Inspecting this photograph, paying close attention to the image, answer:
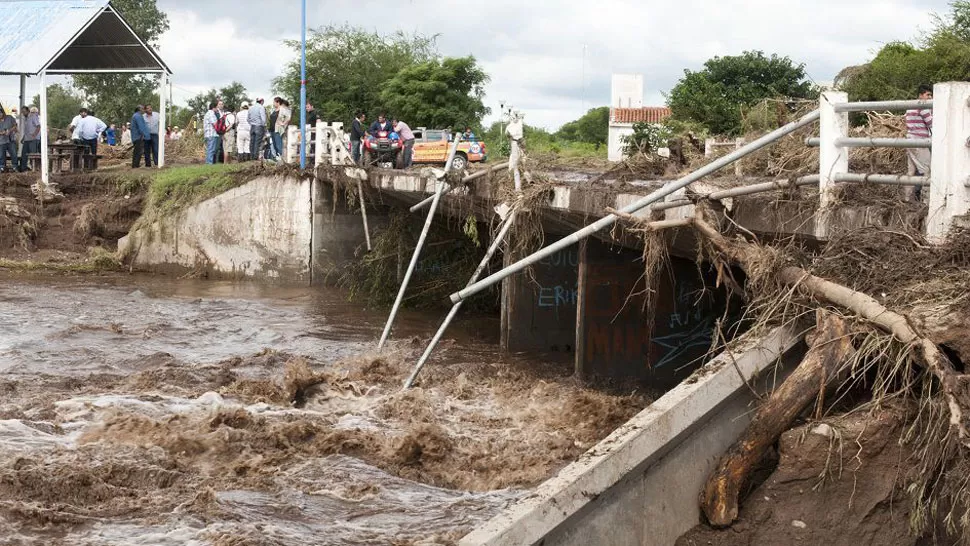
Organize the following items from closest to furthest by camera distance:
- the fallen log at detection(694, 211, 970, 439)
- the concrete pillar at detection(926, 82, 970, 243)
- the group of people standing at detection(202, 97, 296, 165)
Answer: the fallen log at detection(694, 211, 970, 439), the concrete pillar at detection(926, 82, 970, 243), the group of people standing at detection(202, 97, 296, 165)

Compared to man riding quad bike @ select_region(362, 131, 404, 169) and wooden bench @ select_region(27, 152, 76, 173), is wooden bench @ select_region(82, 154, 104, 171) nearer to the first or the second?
wooden bench @ select_region(27, 152, 76, 173)

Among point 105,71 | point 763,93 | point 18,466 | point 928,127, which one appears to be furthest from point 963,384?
point 763,93

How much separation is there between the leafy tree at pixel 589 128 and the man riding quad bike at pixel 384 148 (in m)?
33.2

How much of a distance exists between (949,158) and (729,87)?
3168 centimetres

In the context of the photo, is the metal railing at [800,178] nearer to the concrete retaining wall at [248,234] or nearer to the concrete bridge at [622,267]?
the concrete bridge at [622,267]

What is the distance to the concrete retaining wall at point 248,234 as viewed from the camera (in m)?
22.6

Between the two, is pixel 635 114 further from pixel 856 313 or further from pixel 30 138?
pixel 856 313

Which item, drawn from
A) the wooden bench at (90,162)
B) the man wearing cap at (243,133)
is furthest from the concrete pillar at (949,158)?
the wooden bench at (90,162)

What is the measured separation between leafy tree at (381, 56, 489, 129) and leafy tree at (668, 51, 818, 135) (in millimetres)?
7730

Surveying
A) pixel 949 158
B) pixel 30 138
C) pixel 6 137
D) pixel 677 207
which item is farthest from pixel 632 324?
pixel 30 138

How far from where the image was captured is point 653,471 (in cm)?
673

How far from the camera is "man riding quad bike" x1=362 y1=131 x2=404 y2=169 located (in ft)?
80.3

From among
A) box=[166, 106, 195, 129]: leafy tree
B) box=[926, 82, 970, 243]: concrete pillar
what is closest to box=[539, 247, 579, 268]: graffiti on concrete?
box=[926, 82, 970, 243]: concrete pillar

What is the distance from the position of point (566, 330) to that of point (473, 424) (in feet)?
14.4
